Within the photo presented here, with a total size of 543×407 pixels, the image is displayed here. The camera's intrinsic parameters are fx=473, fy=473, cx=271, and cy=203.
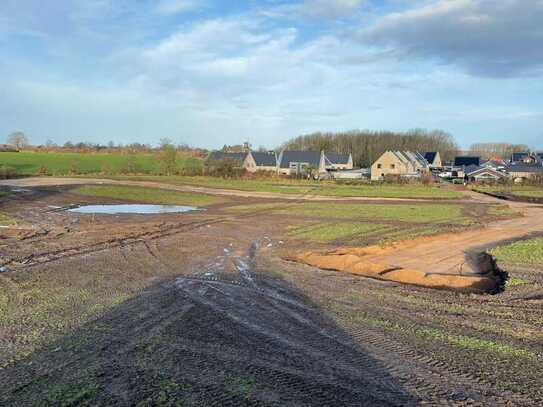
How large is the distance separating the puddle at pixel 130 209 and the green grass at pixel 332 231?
984 cm

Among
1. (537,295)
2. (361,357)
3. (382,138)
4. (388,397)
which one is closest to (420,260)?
(537,295)

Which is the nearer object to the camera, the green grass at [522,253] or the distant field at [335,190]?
the green grass at [522,253]

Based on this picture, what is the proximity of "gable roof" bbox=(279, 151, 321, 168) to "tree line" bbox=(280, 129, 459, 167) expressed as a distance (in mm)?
31100

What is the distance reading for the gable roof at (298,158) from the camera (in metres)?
90.2

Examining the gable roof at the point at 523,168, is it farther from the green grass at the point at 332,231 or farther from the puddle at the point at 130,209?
the puddle at the point at 130,209

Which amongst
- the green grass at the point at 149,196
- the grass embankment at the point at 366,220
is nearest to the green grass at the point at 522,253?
the grass embankment at the point at 366,220

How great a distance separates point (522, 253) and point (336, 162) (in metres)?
85.9

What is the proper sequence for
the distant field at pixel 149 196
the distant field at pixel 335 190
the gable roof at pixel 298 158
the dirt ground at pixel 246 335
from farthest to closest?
the gable roof at pixel 298 158
the distant field at pixel 335 190
the distant field at pixel 149 196
the dirt ground at pixel 246 335

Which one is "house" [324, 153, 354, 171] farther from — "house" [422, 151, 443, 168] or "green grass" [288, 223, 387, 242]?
"green grass" [288, 223, 387, 242]

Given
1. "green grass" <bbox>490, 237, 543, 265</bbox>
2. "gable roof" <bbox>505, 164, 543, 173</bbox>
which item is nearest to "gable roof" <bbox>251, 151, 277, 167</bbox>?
"gable roof" <bbox>505, 164, 543, 173</bbox>

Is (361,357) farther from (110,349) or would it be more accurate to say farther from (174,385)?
(110,349)

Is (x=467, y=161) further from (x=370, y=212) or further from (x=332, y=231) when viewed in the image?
(x=332, y=231)

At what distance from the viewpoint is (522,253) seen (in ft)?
53.5

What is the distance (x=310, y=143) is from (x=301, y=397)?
436 ft
